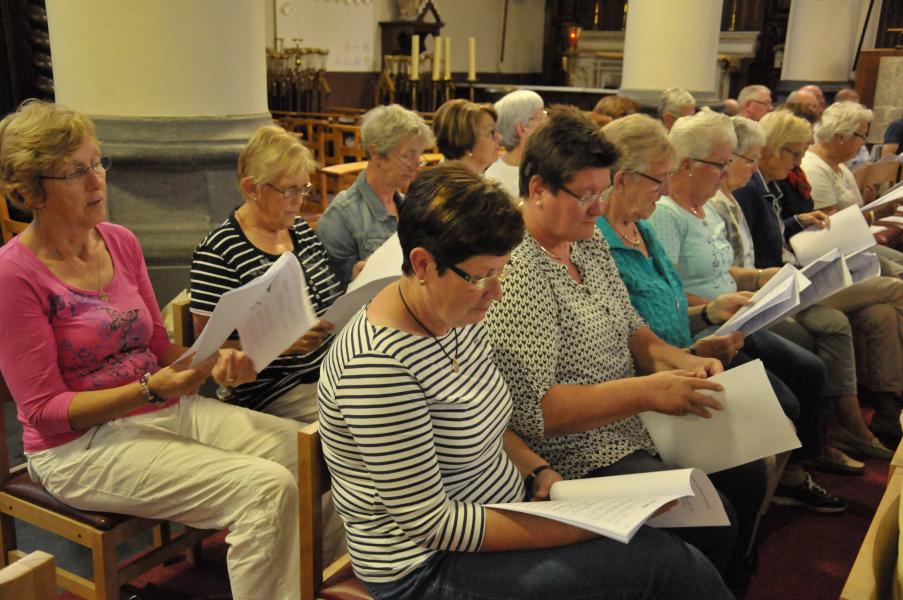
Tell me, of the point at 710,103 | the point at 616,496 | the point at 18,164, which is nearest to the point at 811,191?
the point at 710,103

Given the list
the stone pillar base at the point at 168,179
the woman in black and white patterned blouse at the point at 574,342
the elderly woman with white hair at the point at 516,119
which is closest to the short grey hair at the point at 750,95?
the elderly woman with white hair at the point at 516,119

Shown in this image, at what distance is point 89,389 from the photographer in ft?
6.47

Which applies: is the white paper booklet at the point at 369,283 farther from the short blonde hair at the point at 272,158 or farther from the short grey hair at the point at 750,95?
the short grey hair at the point at 750,95

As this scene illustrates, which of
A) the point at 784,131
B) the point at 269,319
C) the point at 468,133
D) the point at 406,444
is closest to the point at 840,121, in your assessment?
the point at 784,131

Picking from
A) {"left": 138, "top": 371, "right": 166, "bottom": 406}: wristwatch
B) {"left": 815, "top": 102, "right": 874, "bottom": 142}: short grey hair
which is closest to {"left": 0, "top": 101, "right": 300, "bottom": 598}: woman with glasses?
{"left": 138, "top": 371, "right": 166, "bottom": 406}: wristwatch

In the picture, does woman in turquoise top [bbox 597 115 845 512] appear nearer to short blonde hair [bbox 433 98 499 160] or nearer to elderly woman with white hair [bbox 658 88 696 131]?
short blonde hair [bbox 433 98 499 160]

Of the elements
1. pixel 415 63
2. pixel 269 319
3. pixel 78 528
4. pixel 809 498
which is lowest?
pixel 809 498

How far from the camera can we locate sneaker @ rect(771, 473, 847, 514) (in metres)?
3.06

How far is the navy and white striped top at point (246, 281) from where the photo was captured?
7.52ft

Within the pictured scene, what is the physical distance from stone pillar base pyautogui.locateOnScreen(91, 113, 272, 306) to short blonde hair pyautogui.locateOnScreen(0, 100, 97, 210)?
1060mm

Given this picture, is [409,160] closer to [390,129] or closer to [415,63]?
[390,129]

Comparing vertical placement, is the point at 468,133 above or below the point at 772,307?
above

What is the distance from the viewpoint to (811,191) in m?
4.38

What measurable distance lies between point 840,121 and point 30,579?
437cm
